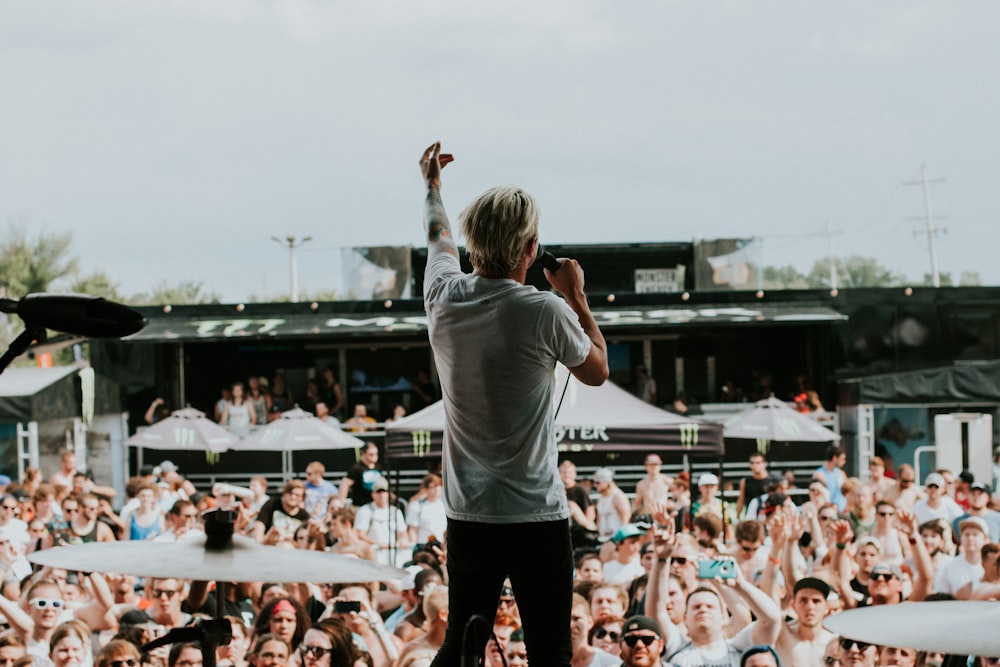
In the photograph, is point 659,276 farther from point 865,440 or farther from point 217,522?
point 217,522

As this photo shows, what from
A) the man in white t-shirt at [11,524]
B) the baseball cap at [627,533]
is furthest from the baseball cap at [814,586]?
the man in white t-shirt at [11,524]

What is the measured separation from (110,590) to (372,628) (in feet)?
7.17

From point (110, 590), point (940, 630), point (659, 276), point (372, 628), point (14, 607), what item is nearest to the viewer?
point (940, 630)

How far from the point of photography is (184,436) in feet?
55.7

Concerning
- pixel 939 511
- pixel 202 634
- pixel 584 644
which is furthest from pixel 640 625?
pixel 939 511

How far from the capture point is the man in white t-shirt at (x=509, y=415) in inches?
108

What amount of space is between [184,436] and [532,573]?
15.0 meters

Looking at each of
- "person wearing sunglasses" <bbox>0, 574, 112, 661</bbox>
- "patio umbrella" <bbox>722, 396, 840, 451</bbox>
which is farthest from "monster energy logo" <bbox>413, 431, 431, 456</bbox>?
"patio umbrella" <bbox>722, 396, 840, 451</bbox>

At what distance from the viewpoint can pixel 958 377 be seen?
60.5ft

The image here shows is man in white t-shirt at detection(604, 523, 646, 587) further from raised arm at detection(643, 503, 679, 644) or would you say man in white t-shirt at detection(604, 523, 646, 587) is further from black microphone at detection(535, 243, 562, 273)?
black microphone at detection(535, 243, 562, 273)

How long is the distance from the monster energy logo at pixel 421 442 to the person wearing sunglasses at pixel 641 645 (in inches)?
190

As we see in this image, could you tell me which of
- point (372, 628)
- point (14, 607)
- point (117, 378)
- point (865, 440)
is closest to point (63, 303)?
point (372, 628)

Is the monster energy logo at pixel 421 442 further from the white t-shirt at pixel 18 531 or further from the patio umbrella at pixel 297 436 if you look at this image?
the patio umbrella at pixel 297 436

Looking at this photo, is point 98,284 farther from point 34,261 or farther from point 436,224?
point 436,224
